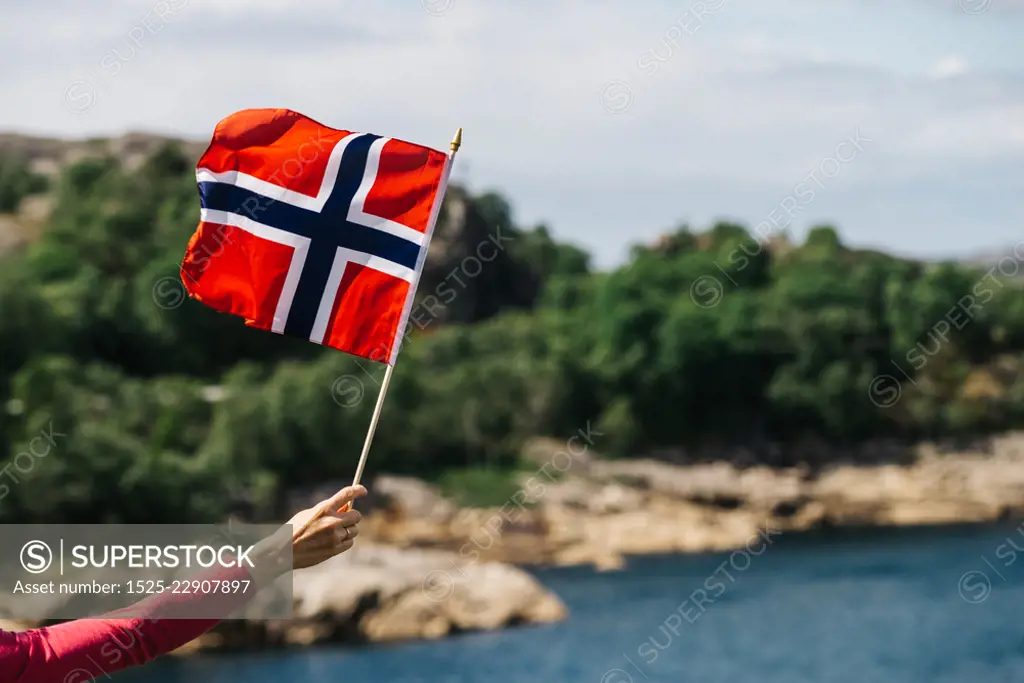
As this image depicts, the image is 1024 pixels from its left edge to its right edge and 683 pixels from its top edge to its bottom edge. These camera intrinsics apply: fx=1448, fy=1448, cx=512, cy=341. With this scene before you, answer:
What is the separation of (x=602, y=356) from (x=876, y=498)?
42.5ft

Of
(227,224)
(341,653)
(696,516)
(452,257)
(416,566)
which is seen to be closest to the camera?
(227,224)

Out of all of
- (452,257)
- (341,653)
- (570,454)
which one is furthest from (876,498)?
(341,653)

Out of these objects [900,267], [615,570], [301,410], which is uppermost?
[900,267]

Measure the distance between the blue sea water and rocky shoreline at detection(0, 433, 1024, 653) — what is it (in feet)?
2.69

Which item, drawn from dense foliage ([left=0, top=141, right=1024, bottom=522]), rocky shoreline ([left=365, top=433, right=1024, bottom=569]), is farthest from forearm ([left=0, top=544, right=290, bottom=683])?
rocky shoreline ([left=365, top=433, right=1024, bottom=569])

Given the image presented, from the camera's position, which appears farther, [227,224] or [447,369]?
[447,369]

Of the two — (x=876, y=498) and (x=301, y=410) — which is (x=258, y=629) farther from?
(x=876, y=498)

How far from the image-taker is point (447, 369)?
189 feet

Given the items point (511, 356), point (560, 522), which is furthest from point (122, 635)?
point (511, 356)

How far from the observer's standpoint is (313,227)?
529 centimetres

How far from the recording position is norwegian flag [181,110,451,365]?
5.18m

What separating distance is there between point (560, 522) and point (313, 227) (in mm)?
46532

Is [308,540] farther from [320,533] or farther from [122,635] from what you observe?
[122,635]

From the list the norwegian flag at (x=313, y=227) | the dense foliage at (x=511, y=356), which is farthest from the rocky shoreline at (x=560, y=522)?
the norwegian flag at (x=313, y=227)
